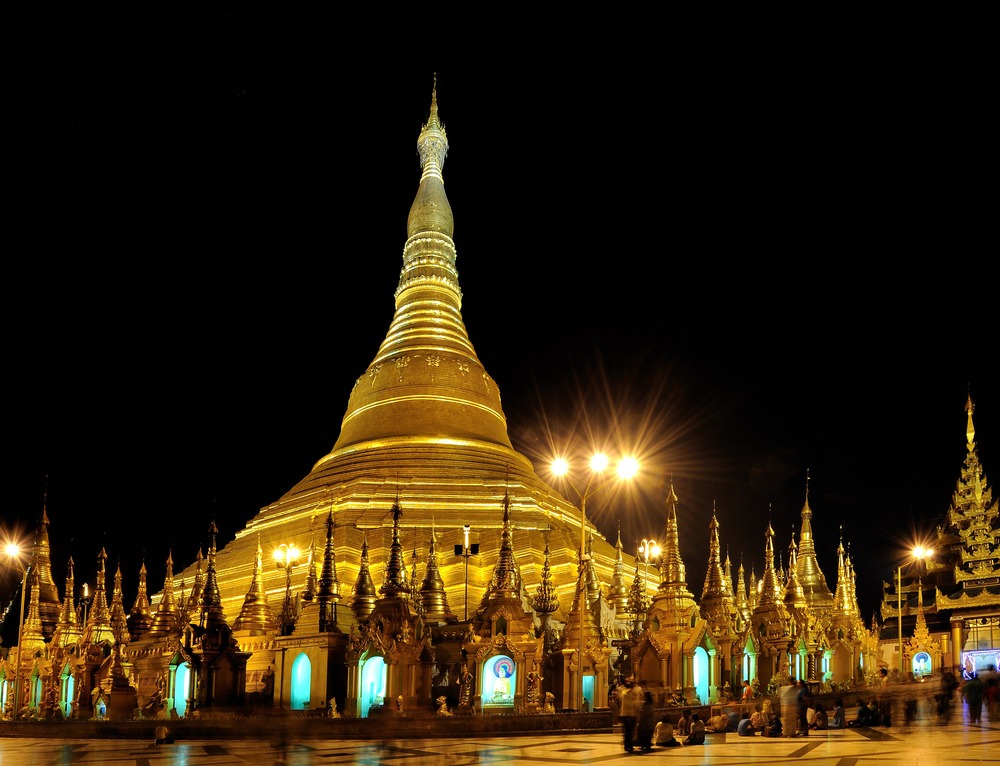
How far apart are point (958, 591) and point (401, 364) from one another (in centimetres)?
3049

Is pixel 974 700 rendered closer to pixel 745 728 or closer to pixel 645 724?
pixel 745 728

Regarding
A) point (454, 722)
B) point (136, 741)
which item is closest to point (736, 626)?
point (454, 722)

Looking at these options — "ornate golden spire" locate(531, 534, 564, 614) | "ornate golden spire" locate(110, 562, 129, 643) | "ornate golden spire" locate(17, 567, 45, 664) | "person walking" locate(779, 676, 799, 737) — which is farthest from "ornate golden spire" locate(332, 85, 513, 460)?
"person walking" locate(779, 676, 799, 737)

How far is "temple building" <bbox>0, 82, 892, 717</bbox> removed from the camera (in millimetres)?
26859

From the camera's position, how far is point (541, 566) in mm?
37625

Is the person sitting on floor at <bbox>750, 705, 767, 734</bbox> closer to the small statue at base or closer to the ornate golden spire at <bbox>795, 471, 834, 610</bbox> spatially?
the small statue at base

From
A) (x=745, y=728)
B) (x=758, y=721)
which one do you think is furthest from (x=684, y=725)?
(x=758, y=721)

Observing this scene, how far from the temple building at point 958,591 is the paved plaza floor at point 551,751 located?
3357 cm

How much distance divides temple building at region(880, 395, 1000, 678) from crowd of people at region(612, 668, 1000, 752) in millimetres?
27989

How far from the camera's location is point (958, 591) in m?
53.1

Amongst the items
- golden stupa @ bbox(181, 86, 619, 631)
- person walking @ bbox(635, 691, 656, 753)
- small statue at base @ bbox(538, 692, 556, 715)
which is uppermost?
golden stupa @ bbox(181, 86, 619, 631)

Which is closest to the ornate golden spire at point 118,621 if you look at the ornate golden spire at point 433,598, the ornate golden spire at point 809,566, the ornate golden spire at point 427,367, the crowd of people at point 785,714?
the ornate golden spire at point 433,598

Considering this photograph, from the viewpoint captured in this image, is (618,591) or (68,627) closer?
(618,591)

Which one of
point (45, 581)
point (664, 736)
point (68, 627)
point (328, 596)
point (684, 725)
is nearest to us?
point (664, 736)
